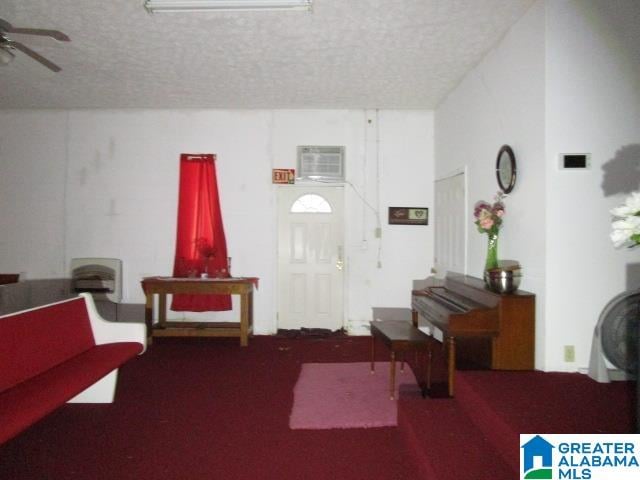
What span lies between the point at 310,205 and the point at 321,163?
0.57m

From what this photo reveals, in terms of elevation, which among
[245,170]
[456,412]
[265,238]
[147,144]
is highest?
[147,144]

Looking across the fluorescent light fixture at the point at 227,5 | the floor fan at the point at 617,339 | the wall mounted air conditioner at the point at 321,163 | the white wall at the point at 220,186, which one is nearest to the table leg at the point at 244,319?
the white wall at the point at 220,186

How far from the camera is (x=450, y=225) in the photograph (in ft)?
15.6

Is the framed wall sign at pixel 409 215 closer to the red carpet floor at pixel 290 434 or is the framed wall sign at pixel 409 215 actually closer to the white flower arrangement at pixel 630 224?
the red carpet floor at pixel 290 434

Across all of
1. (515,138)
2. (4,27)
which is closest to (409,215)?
Result: (515,138)

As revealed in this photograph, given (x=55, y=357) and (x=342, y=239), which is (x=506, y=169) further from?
(x=55, y=357)

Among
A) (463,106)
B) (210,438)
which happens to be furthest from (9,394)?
(463,106)

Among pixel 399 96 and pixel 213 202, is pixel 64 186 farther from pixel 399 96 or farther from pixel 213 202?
pixel 399 96

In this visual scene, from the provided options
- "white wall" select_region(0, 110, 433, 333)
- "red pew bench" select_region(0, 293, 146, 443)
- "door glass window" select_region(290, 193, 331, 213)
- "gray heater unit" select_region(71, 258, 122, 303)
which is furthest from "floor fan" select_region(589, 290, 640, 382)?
"gray heater unit" select_region(71, 258, 122, 303)

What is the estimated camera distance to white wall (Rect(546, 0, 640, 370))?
2.81 meters

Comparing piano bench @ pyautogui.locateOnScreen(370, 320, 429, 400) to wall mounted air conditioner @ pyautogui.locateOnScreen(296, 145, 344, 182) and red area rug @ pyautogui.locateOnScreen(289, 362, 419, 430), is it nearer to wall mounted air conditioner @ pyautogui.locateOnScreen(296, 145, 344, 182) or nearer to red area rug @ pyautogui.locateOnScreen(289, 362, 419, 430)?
red area rug @ pyautogui.locateOnScreen(289, 362, 419, 430)

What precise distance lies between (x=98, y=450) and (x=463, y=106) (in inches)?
171

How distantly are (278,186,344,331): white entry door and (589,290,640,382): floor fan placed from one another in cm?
314

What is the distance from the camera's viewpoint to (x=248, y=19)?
321 cm
